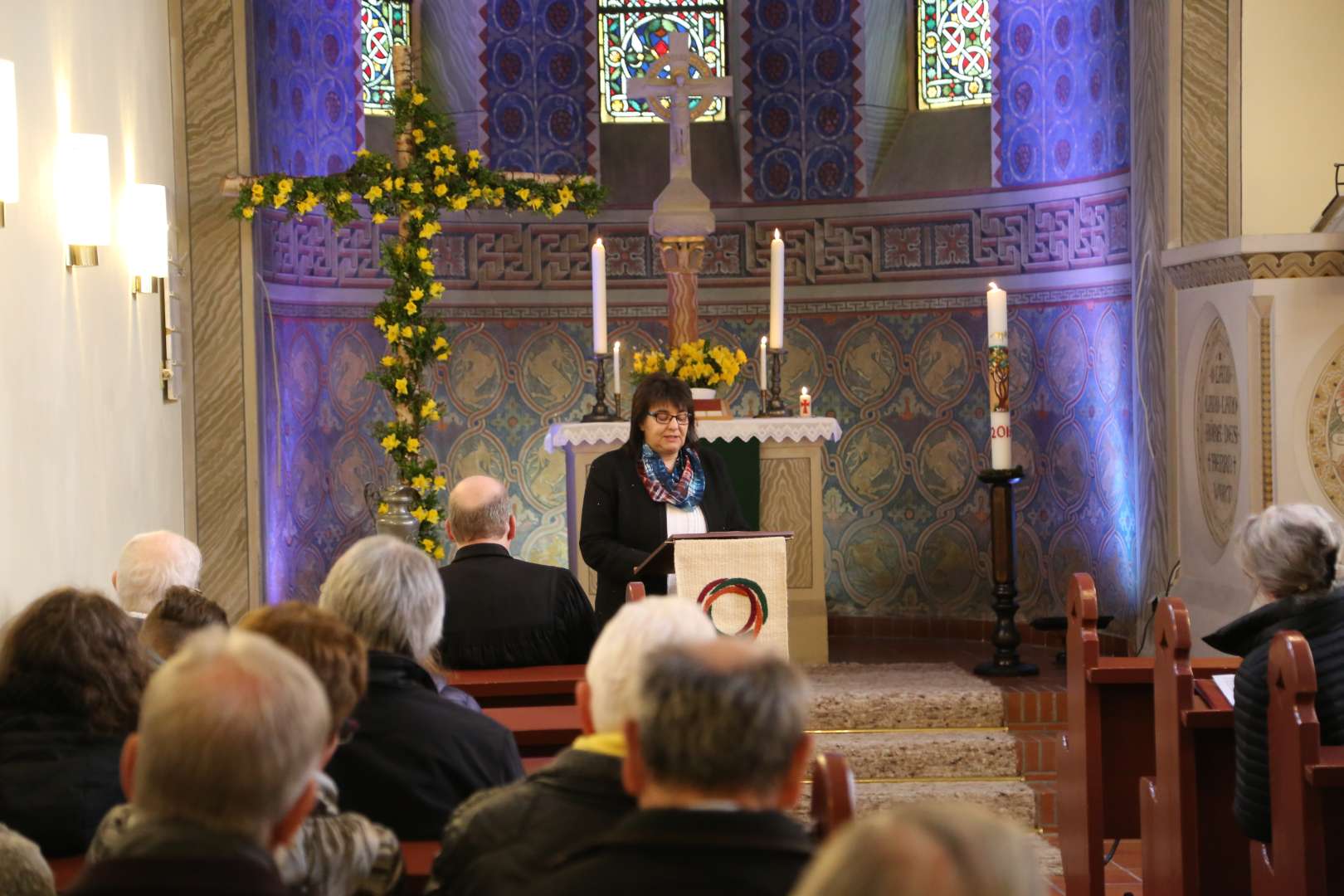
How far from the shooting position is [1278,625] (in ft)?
11.3

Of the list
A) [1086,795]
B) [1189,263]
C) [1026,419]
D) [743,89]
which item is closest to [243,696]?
[1086,795]

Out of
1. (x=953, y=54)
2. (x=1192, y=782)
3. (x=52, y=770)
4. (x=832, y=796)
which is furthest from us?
(x=953, y=54)

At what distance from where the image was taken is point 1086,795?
4543 millimetres

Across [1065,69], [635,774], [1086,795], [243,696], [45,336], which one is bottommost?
[1086,795]

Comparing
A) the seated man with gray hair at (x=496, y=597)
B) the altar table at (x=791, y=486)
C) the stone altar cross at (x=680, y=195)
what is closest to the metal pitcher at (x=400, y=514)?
the altar table at (x=791, y=486)

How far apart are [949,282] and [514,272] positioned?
2.47 m

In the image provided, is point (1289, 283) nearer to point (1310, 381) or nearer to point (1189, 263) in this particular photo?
point (1310, 381)

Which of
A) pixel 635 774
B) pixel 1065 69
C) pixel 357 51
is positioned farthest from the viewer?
pixel 357 51

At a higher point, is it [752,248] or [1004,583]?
[752,248]

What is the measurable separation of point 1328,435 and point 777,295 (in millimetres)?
2536

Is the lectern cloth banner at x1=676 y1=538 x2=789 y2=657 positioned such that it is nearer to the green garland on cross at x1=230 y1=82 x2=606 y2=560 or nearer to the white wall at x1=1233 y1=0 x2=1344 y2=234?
the green garland on cross at x1=230 y1=82 x2=606 y2=560

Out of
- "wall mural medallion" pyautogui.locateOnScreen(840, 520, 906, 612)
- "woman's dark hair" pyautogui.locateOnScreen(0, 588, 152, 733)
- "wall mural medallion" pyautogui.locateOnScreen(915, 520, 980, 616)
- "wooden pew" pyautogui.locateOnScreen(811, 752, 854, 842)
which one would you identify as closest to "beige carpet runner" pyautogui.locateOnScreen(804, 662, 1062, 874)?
"wall mural medallion" pyautogui.locateOnScreen(915, 520, 980, 616)

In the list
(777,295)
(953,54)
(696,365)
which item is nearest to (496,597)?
(696,365)

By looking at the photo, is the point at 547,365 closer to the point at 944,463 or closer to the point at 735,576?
the point at 944,463
